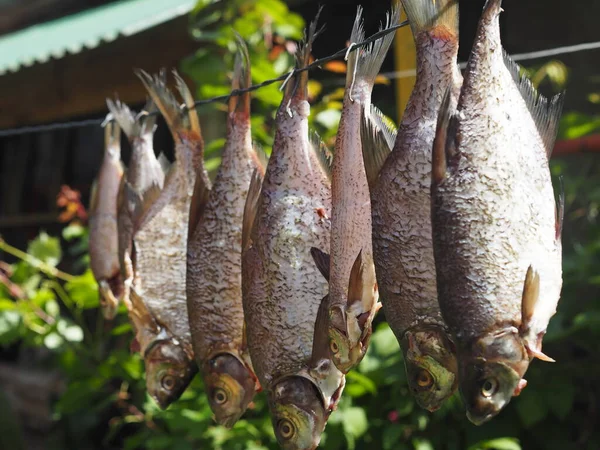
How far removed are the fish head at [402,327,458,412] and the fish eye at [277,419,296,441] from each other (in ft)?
1.08

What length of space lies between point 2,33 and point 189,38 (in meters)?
4.63

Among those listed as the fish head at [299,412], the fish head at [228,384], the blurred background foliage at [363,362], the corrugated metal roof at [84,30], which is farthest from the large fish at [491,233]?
the corrugated metal roof at [84,30]

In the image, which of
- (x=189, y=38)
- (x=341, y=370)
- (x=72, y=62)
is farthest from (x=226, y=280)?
(x=72, y=62)

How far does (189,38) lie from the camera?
5.89 m

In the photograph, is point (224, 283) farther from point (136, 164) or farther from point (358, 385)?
point (358, 385)

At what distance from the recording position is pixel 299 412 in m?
1.68

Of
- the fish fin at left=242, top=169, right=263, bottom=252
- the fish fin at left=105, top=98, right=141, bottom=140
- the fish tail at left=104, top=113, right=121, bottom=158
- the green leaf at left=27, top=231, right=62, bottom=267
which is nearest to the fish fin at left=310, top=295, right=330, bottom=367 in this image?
the fish fin at left=242, top=169, right=263, bottom=252

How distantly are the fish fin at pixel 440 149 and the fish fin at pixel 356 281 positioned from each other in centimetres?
25

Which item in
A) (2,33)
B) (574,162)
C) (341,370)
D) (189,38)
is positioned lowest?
(341,370)

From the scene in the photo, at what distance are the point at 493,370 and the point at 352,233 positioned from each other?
0.43m

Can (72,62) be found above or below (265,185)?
above

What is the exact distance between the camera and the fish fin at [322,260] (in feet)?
5.50

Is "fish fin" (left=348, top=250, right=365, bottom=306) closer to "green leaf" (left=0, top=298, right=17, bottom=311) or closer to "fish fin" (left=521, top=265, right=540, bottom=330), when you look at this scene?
"fish fin" (left=521, top=265, right=540, bottom=330)

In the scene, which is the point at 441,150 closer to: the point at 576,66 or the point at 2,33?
the point at 576,66
